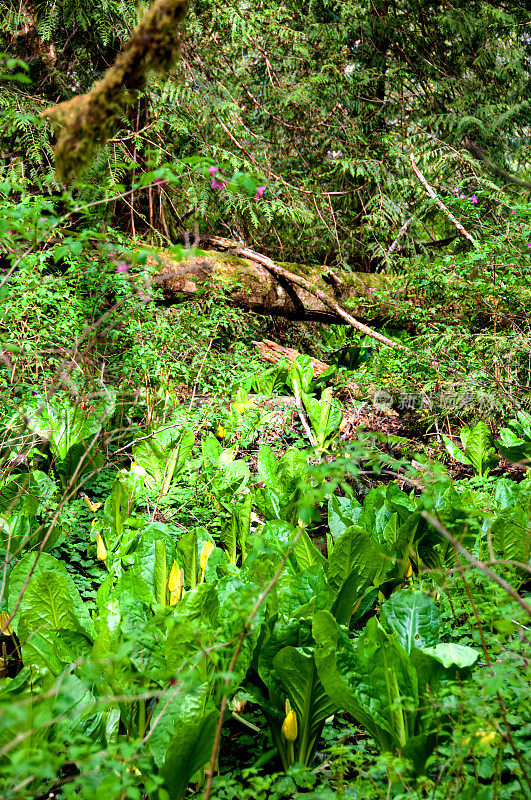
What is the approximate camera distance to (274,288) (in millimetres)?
5762

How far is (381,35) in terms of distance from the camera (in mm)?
6746

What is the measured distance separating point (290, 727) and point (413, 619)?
1.64 ft

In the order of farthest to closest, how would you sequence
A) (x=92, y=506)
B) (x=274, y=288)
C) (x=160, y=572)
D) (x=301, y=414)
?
(x=274, y=288), (x=301, y=414), (x=92, y=506), (x=160, y=572)

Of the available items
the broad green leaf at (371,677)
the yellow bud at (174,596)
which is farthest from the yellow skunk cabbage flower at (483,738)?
the yellow bud at (174,596)

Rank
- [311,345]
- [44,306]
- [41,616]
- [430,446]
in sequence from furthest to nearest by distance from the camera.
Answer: [311,345]
[430,446]
[44,306]
[41,616]

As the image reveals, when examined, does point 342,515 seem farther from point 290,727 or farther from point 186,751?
point 186,751

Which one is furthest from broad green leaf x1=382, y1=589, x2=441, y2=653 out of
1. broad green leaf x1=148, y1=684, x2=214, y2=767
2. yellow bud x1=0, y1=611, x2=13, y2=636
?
yellow bud x1=0, y1=611, x2=13, y2=636

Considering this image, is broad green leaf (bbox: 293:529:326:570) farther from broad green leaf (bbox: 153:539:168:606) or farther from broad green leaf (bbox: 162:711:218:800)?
broad green leaf (bbox: 162:711:218:800)

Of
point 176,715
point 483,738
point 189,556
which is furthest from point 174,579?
point 483,738

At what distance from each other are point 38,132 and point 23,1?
1.16 m

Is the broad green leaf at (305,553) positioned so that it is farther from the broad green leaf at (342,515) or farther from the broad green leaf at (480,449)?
the broad green leaf at (480,449)

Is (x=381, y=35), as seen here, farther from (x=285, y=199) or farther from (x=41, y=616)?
(x=41, y=616)

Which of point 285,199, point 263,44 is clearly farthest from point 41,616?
point 263,44

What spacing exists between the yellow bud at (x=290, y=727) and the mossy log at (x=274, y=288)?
12.4 ft
